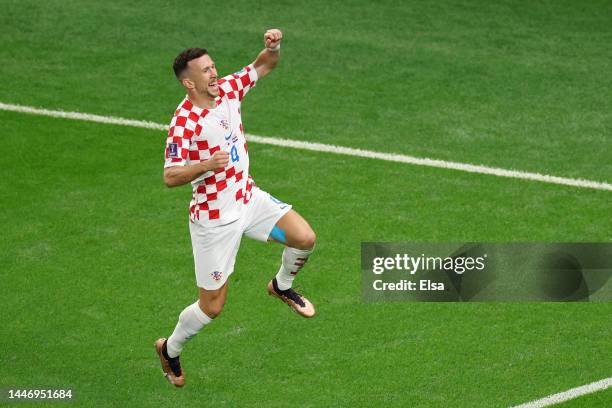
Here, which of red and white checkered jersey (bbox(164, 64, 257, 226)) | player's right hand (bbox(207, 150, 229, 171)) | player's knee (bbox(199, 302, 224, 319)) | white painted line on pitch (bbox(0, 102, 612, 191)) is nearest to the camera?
player's right hand (bbox(207, 150, 229, 171))

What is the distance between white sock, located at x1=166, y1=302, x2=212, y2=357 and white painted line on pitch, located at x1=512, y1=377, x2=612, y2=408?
8.64ft

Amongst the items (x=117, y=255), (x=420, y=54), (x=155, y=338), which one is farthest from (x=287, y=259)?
(x=420, y=54)

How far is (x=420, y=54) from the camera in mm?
18312

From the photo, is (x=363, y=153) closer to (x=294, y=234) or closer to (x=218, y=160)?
(x=294, y=234)

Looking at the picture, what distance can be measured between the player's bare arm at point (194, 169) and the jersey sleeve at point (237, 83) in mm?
928

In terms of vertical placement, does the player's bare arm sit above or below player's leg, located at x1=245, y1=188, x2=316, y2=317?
above

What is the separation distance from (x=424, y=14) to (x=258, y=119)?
4409mm

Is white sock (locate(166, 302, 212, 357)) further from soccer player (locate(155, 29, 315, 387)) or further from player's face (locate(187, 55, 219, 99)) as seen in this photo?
player's face (locate(187, 55, 219, 99))

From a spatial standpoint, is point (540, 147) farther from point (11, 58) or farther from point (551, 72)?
point (11, 58)

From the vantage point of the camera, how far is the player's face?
10.2 meters

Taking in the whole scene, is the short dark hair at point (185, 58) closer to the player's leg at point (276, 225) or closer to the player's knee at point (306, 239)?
the player's leg at point (276, 225)

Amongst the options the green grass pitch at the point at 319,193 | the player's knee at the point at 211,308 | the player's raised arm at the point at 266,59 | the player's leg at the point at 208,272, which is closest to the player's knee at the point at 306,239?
the player's leg at the point at 208,272

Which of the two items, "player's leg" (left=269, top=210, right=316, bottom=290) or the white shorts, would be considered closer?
the white shorts

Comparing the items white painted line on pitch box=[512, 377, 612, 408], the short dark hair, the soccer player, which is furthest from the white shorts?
white painted line on pitch box=[512, 377, 612, 408]
